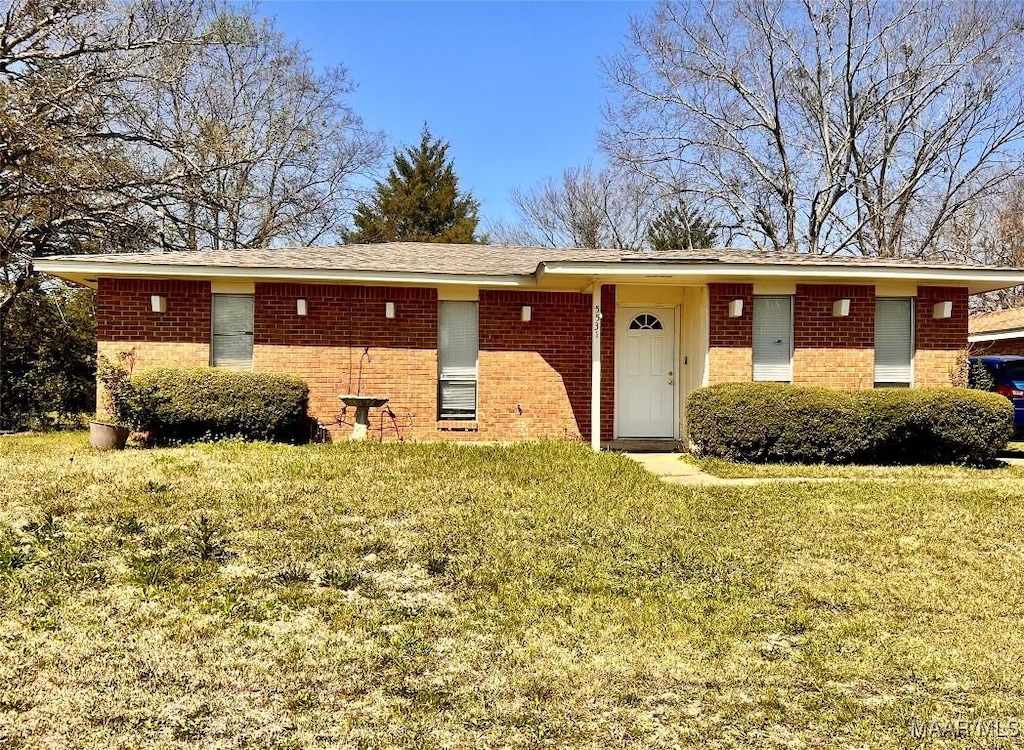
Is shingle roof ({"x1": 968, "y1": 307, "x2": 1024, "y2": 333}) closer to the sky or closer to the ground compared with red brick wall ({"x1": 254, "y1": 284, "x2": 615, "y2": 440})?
closer to the sky

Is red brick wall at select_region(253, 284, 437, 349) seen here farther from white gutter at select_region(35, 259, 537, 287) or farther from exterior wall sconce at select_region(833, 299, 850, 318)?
exterior wall sconce at select_region(833, 299, 850, 318)

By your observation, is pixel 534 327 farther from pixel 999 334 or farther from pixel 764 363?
pixel 999 334

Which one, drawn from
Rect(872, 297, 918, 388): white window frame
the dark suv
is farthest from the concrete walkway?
the dark suv

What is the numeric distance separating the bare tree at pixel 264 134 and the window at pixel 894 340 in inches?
692

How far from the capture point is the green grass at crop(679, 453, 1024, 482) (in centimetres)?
841

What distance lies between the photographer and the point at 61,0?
13742mm

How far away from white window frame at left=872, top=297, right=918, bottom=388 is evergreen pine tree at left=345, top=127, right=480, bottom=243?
75.8 ft

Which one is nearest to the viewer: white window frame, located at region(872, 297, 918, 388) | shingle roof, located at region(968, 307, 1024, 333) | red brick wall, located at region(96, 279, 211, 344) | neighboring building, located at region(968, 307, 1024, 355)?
red brick wall, located at region(96, 279, 211, 344)

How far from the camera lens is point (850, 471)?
876 centimetres

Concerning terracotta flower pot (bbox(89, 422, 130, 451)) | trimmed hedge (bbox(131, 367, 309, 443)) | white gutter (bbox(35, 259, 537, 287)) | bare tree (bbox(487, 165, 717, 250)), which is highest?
bare tree (bbox(487, 165, 717, 250))

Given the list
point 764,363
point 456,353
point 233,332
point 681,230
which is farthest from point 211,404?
point 681,230

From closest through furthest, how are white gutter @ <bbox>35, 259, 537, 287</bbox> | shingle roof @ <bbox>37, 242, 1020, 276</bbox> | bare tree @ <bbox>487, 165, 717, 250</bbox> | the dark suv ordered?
white gutter @ <bbox>35, 259, 537, 287</bbox> < shingle roof @ <bbox>37, 242, 1020, 276</bbox> < the dark suv < bare tree @ <bbox>487, 165, 717, 250</bbox>

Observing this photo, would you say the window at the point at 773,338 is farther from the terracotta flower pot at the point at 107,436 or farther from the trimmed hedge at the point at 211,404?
the terracotta flower pot at the point at 107,436

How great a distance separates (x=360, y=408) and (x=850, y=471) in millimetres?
7122
